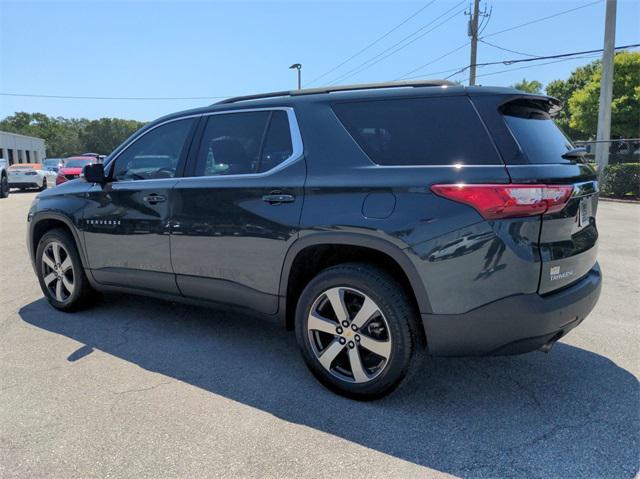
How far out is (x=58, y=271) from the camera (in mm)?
4617

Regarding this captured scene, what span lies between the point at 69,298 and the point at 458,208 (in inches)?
148

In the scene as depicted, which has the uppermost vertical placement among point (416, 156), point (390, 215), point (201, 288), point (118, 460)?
point (416, 156)

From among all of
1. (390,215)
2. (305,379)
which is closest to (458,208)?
(390,215)

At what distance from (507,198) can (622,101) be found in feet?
111

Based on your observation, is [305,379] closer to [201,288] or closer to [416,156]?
[201,288]

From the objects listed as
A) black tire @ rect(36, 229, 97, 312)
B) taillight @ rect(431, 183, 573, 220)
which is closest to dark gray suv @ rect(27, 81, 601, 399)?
taillight @ rect(431, 183, 573, 220)

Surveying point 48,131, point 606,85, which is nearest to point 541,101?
point 606,85

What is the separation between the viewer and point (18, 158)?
60188 millimetres

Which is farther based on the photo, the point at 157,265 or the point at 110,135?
the point at 110,135

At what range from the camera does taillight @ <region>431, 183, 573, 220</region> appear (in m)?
2.45

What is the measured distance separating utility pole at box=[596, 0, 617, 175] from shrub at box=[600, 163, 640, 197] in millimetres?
510

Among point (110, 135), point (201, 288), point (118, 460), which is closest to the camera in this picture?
point (118, 460)

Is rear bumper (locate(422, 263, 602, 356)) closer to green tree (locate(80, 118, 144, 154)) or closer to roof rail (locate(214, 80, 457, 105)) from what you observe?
roof rail (locate(214, 80, 457, 105))

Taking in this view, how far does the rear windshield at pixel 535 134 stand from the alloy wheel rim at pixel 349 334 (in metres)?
1.19
